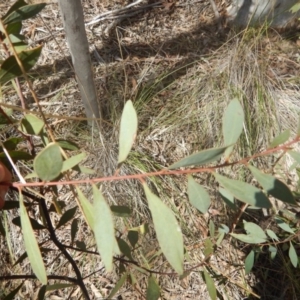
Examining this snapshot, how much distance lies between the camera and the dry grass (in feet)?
6.03

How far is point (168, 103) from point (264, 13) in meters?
0.80

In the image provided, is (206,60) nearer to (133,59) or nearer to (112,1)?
(133,59)

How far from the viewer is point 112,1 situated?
275 cm

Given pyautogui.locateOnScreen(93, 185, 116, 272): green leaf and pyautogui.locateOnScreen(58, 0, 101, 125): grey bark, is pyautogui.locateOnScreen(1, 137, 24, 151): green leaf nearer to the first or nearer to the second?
pyautogui.locateOnScreen(93, 185, 116, 272): green leaf

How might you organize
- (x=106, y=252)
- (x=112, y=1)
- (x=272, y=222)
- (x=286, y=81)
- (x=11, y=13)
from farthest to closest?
(x=112, y=1) → (x=286, y=81) → (x=272, y=222) → (x=11, y=13) → (x=106, y=252)

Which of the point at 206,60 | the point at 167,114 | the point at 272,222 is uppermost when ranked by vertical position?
the point at 206,60

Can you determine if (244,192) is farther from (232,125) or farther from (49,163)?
(49,163)

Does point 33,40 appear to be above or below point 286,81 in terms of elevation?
above

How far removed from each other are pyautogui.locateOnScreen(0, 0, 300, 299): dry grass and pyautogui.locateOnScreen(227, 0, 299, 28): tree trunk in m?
0.08

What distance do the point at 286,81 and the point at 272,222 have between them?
87 centimetres

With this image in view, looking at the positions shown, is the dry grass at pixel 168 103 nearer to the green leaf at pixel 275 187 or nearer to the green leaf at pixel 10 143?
the green leaf at pixel 10 143

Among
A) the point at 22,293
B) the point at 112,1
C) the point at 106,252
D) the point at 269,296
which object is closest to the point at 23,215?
the point at 106,252

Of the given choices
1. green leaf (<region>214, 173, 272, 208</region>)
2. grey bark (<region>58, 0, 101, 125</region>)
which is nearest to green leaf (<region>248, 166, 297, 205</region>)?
green leaf (<region>214, 173, 272, 208</region>)

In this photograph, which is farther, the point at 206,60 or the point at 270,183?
the point at 206,60
